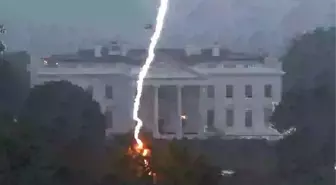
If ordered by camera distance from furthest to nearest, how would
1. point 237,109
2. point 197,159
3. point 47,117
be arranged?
point 237,109
point 47,117
point 197,159

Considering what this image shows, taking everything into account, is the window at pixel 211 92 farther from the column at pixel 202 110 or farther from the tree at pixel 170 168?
the tree at pixel 170 168

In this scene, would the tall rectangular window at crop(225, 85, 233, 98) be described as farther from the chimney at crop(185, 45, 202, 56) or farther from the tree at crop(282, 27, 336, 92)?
the tree at crop(282, 27, 336, 92)

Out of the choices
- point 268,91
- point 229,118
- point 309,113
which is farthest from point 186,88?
point 309,113

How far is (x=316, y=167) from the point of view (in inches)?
142

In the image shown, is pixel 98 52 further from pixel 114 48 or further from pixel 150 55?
pixel 150 55

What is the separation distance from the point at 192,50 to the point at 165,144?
66.5 inches

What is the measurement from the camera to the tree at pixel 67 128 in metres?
3.33

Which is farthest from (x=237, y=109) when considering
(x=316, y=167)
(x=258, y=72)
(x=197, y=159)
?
(x=197, y=159)

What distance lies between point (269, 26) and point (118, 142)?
173cm

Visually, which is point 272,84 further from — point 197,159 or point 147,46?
point 197,159

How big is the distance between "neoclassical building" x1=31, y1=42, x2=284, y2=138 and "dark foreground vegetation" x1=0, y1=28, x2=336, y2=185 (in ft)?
0.61

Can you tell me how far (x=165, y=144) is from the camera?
3.55m

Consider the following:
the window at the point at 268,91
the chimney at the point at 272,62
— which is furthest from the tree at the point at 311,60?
the window at the point at 268,91

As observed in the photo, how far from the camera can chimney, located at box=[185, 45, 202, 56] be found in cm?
504
